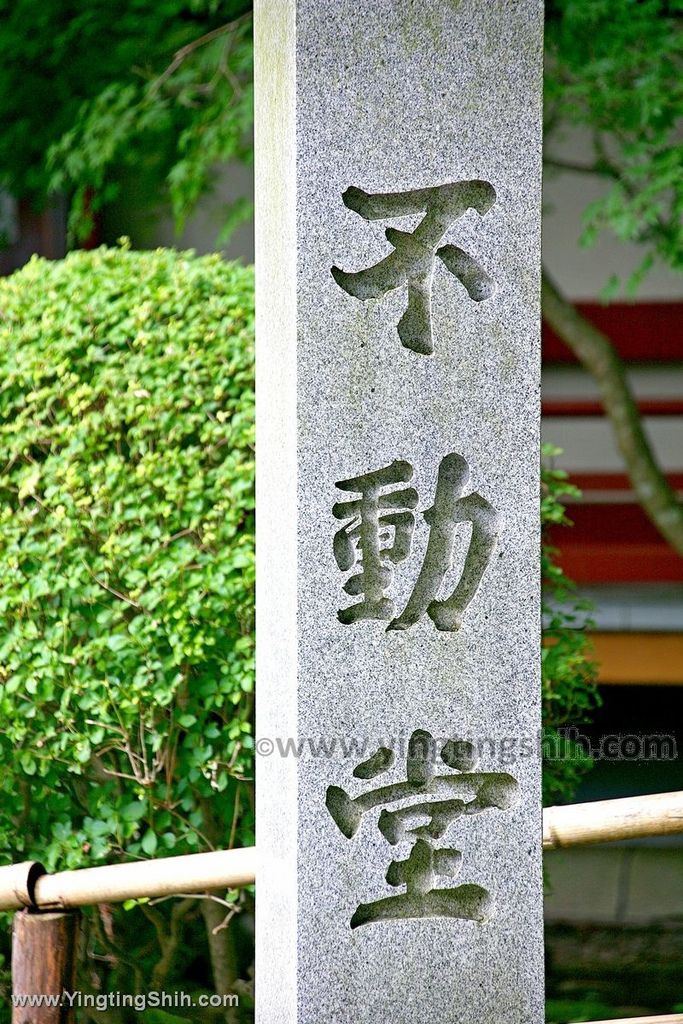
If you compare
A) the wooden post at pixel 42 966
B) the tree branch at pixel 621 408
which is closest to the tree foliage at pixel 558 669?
the wooden post at pixel 42 966

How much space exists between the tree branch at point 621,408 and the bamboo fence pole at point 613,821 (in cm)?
286

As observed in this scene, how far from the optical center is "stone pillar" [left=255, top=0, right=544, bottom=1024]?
241 centimetres

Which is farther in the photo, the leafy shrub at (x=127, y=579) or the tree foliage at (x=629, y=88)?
the tree foliage at (x=629, y=88)

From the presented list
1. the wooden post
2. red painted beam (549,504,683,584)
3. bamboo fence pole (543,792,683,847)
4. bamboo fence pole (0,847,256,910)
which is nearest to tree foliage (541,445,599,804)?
bamboo fence pole (543,792,683,847)

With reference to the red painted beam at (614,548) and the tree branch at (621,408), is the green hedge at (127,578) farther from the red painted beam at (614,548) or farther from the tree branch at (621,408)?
the red painted beam at (614,548)

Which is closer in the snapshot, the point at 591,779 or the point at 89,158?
the point at 89,158

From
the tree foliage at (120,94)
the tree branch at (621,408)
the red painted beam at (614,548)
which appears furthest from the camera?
the red painted beam at (614,548)

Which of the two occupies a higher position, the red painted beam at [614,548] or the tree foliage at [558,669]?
the red painted beam at [614,548]

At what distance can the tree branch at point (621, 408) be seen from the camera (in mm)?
5281

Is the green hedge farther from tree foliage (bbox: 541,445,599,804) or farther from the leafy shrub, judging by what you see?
tree foliage (bbox: 541,445,599,804)

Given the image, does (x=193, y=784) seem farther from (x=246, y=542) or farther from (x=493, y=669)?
(x=493, y=669)

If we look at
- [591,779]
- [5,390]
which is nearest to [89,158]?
[5,390]

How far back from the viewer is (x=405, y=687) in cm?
247

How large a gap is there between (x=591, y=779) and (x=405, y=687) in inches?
178
